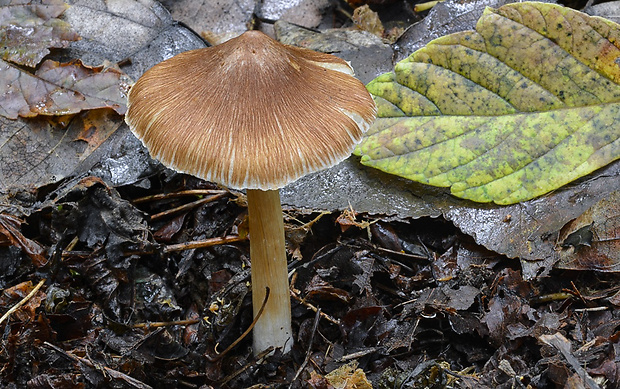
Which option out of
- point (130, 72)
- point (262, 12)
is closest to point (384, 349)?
point (130, 72)

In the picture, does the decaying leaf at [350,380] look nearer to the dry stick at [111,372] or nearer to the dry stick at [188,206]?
the dry stick at [111,372]

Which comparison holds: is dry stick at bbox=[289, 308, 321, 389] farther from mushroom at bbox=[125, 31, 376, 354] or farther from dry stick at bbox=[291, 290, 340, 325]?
mushroom at bbox=[125, 31, 376, 354]

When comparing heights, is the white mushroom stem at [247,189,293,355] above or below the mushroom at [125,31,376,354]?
below

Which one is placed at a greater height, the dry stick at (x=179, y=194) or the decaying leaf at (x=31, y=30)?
the decaying leaf at (x=31, y=30)

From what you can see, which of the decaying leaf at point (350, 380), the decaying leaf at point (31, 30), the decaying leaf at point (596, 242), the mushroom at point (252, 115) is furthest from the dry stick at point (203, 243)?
the decaying leaf at point (596, 242)

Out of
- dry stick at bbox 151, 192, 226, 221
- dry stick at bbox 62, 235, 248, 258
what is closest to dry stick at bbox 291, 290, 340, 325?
dry stick at bbox 62, 235, 248, 258

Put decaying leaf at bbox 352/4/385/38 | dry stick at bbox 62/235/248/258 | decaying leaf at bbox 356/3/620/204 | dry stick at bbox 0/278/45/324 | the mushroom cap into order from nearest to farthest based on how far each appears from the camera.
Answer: the mushroom cap
dry stick at bbox 0/278/45/324
decaying leaf at bbox 356/3/620/204
dry stick at bbox 62/235/248/258
decaying leaf at bbox 352/4/385/38

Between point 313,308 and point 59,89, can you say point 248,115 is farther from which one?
point 59,89
